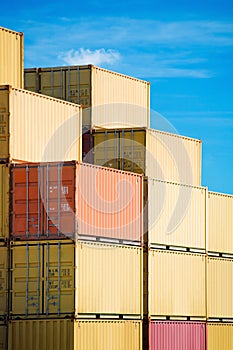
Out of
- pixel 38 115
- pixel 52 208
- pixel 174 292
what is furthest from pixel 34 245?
pixel 174 292

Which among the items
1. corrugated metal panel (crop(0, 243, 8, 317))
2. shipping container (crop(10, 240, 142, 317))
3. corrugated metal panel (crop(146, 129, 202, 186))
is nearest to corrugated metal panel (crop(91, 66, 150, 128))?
corrugated metal panel (crop(146, 129, 202, 186))

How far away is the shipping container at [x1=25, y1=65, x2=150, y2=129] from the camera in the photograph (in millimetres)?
48062

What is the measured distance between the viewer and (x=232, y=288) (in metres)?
50.7

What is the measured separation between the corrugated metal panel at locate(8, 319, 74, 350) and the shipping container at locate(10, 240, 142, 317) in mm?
310

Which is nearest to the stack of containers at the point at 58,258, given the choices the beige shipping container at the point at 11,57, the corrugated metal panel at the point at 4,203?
the corrugated metal panel at the point at 4,203

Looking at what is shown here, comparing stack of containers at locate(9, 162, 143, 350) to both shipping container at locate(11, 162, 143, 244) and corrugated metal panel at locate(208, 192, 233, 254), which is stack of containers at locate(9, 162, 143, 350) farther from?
corrugated metal panel at locate(208, 192, 233, 254)

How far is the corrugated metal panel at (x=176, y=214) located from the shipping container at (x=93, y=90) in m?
4.63

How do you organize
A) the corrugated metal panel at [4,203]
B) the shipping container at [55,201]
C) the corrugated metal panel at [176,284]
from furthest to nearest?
the corrugated metal panel at [176,284], the corrugated metal panel at [4,203], the shipping container at [55,201]

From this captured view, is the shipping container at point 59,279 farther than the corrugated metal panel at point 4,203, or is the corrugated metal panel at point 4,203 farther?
the corrugated metal panel at point 4,203

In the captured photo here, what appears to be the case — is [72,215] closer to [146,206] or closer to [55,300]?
[55,300]

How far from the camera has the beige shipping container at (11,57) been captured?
137ft

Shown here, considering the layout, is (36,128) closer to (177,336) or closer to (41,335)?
(41,335)

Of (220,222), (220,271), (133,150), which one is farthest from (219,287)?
(133,150)

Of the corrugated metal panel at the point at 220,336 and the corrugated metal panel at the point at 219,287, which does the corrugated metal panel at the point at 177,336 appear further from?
the corrugated metal panel at the point at 219,287
